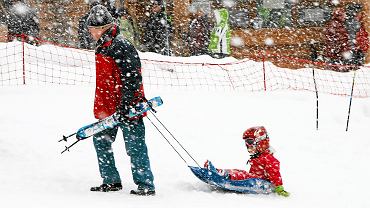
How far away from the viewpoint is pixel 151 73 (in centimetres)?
1220

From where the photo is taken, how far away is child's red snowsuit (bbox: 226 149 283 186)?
19.9 ft

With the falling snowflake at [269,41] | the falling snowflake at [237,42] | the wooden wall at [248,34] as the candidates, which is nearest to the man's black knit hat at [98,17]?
the wooden wall at [248,34]

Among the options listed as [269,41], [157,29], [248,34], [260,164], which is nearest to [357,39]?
[269,41]

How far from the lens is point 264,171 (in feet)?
20.2

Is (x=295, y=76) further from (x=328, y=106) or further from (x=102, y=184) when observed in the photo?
(x=102, y=184)

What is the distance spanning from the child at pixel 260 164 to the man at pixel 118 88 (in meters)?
0.95

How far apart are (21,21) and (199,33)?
4380mm

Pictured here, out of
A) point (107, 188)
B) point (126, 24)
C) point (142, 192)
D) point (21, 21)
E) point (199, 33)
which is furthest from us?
point (126, 24)

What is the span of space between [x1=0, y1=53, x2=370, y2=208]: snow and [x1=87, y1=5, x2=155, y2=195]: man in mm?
366

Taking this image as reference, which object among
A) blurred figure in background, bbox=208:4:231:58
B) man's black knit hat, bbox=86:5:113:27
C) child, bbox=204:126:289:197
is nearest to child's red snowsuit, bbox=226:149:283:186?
child, bbox=204:126:289:197

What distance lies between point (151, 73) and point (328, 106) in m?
3.71

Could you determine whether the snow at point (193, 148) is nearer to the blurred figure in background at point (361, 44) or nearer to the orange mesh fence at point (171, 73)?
the orange mesh fence at point (171, 73)

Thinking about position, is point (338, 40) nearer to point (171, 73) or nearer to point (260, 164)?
point (171, 73)

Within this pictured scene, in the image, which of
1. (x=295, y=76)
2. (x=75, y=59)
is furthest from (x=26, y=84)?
(x=295, y=76)
